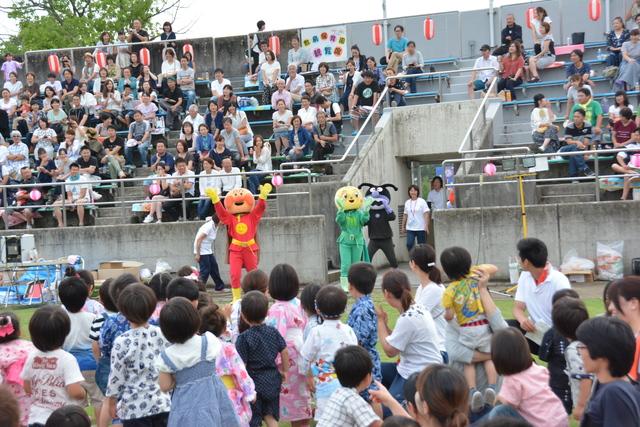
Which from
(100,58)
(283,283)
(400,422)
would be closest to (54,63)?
(100,58)

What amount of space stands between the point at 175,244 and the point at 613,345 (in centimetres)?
1466

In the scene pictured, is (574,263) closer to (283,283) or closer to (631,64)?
(631,64)

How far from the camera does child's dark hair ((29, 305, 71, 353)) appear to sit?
679cm

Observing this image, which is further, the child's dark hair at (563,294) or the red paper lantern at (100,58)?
the red paper lantern at (100,58)

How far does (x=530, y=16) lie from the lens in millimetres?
23766

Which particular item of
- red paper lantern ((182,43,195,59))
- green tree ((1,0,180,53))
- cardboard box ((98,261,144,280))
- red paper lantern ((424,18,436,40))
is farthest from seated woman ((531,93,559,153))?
green tree ((1,0,180,53))

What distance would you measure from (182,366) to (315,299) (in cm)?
151

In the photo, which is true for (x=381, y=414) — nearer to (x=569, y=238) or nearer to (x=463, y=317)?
(x=463, y=317)

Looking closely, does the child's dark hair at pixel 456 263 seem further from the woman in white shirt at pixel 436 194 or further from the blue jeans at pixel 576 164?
the woman in white shirt at pixel 436 194

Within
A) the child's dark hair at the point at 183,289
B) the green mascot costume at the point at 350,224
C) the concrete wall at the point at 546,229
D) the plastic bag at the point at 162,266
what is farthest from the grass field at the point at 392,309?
the child's dark hair at the point at 183,289

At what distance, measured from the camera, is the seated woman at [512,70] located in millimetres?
21906

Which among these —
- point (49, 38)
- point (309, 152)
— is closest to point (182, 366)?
point (309, 152)

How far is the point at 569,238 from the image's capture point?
17.0 metres

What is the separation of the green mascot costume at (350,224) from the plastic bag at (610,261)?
3943 mm
